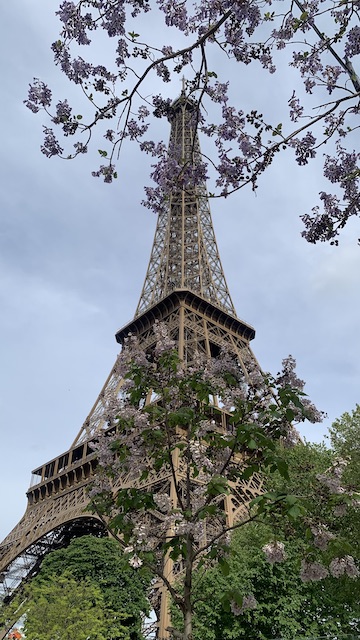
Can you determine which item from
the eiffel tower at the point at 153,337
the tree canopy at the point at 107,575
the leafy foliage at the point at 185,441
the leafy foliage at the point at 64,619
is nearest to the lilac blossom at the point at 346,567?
the leafy foliage at the point at 185,441

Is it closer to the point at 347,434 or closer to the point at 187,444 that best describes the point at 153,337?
the point at 347,434

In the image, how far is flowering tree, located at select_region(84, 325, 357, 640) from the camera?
6020 mm

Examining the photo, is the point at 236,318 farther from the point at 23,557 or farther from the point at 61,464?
the point at 23,557

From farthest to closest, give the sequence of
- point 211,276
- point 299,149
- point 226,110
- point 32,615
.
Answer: point 211,276 → point 32,615 → point 226,110 → point 299,149

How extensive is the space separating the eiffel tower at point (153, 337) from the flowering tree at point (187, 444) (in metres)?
24.1

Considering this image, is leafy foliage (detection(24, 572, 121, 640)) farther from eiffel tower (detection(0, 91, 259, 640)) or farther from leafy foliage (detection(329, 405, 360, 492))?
eiffel tower (detection(0, 91, 259, 640))

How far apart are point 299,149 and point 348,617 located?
16.2 metres

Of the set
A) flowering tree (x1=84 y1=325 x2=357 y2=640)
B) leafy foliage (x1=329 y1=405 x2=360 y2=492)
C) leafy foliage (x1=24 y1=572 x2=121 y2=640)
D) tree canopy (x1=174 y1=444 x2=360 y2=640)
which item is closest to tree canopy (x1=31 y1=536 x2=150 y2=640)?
leafy foliage (x1=24 y1=572 x2=121 y2=640)

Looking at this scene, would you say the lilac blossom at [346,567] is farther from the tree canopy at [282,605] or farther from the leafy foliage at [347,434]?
the leafy foliage at [347,434]

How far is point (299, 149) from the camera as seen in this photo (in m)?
6.60

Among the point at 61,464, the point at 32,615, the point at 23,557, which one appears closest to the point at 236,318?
the point at 61,464

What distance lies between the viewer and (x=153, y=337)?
130 feet

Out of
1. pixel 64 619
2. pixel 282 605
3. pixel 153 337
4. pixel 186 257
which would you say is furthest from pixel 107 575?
pixel 186 257

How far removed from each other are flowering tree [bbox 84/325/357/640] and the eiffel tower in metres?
24.1
